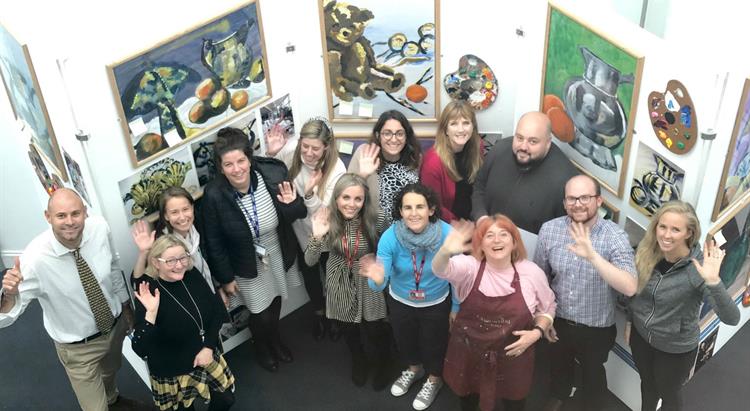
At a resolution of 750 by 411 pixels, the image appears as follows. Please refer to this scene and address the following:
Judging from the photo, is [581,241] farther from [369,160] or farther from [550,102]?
[369,160]

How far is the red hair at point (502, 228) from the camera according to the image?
12.6 feet

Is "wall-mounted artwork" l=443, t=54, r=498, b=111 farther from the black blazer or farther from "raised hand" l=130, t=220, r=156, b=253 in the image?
"raised hand" l=130, t=220, r=156, b=253

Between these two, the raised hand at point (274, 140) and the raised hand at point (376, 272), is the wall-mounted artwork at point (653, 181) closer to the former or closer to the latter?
the raised hand at point (376, 272)

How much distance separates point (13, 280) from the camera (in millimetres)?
3857

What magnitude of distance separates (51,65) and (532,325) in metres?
→ 2.83

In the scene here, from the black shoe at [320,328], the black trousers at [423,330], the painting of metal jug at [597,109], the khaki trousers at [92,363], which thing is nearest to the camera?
the painting of metal jug at [597,109]

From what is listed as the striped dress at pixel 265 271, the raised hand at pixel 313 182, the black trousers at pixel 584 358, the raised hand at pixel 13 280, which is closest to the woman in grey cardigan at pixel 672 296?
the black trousers at pixel 584 358

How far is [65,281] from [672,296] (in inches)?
125

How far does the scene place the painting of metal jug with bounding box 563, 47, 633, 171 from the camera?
4.05m

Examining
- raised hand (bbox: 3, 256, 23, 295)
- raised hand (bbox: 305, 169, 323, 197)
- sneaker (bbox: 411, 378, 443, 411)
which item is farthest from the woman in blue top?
raised hand (bbox: 3, 256, 23, 295)

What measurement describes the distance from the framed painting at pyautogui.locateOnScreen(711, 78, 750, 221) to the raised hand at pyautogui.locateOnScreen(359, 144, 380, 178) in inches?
76.7

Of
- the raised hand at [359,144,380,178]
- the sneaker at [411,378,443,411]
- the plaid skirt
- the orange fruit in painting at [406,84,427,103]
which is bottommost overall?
the sneaker at [411,378,443,411]

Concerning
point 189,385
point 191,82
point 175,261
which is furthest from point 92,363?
point 191,82

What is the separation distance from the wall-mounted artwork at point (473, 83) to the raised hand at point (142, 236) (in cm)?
212
